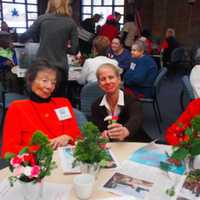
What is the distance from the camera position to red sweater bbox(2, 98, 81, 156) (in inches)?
65.6

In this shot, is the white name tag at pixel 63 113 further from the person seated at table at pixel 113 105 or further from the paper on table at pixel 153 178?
the paper on table at pixel 153 178

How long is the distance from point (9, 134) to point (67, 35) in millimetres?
1749

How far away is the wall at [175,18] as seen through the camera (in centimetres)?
859

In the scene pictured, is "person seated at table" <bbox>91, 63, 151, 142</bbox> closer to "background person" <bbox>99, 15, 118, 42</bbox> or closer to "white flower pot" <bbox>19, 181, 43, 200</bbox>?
"white flower pot" <bbox>19, 181, 43, 200</bbox>

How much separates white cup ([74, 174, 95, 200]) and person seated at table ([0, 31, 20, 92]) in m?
2.87

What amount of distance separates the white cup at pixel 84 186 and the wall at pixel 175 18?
822 cm

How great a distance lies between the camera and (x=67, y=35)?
317 cm

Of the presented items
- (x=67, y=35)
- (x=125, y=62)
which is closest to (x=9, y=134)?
(x=67, y=35)

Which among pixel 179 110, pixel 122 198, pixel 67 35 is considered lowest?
pixel 179 110

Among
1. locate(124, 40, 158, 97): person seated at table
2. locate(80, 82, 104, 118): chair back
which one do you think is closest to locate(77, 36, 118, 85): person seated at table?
locate(124, 40, 158, 97): person seated at table

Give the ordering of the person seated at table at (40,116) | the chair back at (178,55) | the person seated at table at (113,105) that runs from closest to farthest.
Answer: the person seated at table at (40,116), the person seated at table at (113,105), the chair back at (178,55)

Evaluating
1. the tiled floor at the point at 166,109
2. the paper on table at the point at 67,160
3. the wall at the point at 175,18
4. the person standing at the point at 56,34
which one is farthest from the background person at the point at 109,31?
the paper on table at the point at 67,160

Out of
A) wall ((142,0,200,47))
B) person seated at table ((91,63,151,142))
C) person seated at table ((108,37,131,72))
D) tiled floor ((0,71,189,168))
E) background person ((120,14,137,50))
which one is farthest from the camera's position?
wall ((142,0,200,47))

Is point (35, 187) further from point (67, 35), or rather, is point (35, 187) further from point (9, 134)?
point (67, 35)
